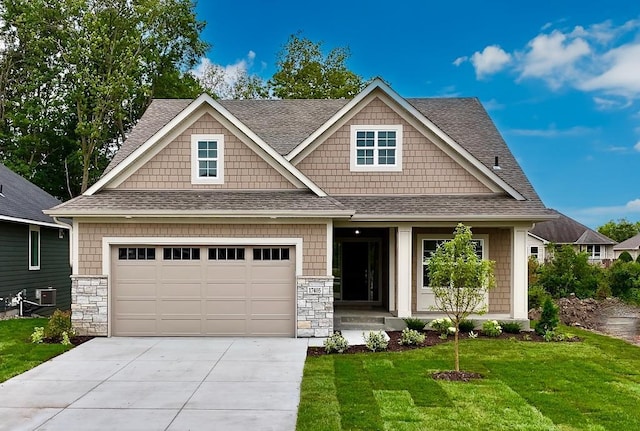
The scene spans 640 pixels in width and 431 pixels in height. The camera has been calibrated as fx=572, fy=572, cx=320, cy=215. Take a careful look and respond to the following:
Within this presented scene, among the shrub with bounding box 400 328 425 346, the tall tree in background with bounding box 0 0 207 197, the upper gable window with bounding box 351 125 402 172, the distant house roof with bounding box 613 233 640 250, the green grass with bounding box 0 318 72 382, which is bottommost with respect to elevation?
the green grass with bounding box 0 318 72 382

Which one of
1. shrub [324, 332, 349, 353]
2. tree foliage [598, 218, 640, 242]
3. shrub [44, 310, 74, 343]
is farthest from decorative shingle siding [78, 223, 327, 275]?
tree foliage [598, 218, 640, 242]

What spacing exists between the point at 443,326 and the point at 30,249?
14753 mm

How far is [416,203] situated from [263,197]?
395 cm

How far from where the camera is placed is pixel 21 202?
20.2m

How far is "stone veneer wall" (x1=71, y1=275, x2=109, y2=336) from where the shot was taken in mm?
12773

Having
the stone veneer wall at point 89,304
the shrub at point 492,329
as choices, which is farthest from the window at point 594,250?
the stone veneer wall at point 89,304

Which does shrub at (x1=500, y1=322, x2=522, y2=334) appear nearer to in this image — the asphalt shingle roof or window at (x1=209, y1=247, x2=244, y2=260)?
window at (x1=209, y1=247, x2=244, y2=260)

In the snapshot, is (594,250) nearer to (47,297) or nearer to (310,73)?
(310,73)

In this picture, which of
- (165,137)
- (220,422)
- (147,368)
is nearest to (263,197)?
(165,137)

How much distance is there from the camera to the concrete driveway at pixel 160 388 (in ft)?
23.4

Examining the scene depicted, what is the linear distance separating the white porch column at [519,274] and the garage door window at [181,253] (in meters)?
7.70

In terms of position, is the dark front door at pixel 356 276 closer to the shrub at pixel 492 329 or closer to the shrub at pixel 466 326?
the shrub at pixel 466 326

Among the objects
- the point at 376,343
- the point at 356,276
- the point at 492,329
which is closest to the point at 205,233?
the point at 376,343

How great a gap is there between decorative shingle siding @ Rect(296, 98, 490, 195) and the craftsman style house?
27mm
